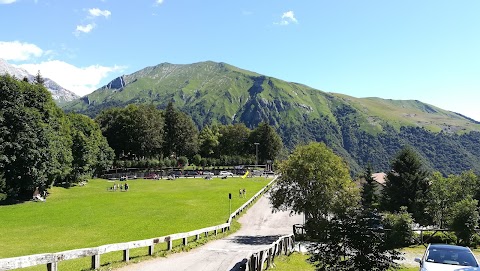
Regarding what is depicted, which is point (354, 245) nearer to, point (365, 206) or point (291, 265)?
point (365, 206)

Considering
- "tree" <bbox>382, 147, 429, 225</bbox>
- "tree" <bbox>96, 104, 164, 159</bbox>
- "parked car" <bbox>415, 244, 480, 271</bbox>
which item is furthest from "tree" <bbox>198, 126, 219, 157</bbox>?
"parked car" <bbox>415, 244, 480, 271</bbox>

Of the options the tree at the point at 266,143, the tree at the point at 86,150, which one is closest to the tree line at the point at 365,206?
the tree at the point at 86,150

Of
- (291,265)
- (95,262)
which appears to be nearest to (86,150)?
(291,265)

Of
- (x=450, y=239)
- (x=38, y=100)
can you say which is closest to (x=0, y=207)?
(x=38, y=100)

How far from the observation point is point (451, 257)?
45.2 ft

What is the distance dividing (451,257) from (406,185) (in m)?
41.5

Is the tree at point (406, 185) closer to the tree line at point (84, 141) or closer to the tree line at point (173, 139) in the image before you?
the tree line at point (84, 141)

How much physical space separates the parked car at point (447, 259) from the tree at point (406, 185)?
39391 mm

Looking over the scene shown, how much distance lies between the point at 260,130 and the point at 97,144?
61851mm

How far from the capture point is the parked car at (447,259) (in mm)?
13094

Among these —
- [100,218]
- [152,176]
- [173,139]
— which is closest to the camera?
[100,218]

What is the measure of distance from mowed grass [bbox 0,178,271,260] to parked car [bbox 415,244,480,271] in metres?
18.9

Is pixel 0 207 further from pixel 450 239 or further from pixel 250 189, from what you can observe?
pixel 450 239

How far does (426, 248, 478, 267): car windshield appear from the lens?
44.2 feet
